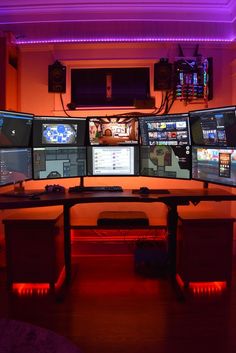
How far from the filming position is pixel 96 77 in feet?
12.8

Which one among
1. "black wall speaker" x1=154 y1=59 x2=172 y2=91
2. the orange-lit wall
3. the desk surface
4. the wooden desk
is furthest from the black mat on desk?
"black wall speaker" x1=154 y1=59 x2=172 y2=91

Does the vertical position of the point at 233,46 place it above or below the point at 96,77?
above

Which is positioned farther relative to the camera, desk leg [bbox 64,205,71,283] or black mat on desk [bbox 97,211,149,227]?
black mat on desk [bbox 97,211,149,227]

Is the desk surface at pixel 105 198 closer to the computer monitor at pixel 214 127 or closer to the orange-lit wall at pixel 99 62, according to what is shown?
the computer monitor at pixel 214 127

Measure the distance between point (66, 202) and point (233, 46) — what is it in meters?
2.66

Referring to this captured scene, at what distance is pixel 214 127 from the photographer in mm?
2863

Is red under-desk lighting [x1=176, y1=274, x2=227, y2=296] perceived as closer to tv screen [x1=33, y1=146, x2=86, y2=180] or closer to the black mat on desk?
the black mat on desk

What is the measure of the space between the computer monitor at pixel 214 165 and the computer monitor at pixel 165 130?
0.17 meters

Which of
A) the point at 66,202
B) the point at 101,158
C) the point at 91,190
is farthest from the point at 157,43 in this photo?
the point at 66,202

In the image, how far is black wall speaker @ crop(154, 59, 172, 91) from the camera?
148 inches

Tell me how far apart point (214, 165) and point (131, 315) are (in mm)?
1377

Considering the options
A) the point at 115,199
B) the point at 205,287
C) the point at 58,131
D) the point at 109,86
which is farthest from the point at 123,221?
the point at 109,86

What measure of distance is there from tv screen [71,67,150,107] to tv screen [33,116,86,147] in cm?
77

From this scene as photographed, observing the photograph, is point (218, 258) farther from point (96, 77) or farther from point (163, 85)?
point (96, 77)
